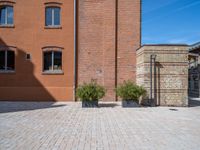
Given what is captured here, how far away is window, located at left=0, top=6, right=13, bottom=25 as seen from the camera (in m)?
20.6

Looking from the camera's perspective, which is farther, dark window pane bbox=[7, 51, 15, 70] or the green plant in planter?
dark window pane bbox=[7, 51, 15, 70]

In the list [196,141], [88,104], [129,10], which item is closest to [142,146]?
[196,141]

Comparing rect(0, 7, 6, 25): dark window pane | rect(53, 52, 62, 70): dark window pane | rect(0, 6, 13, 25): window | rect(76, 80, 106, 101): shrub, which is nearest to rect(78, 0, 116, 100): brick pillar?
rect(53, 52, 62, 70): dark window pane

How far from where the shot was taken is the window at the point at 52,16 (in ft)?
67.7

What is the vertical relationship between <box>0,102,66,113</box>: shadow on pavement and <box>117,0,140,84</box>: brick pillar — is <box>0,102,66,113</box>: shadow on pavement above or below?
below

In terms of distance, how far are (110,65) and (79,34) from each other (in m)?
2.89

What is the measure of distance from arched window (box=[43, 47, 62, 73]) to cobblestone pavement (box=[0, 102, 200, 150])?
751 centimetres

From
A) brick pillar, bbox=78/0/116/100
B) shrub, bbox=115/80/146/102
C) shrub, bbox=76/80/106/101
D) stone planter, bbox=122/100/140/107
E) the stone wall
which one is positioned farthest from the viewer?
brick pillar, bbox=78/0/116/100

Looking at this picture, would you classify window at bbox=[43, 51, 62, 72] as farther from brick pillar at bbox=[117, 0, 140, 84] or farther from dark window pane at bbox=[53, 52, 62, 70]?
brick pillar at bbox=[117, 0, 140, 84]

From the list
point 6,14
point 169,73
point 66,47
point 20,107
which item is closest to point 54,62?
point 66,47

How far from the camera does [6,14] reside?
20.6 meters

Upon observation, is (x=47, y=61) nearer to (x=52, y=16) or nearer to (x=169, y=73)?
(x=52, y=16)

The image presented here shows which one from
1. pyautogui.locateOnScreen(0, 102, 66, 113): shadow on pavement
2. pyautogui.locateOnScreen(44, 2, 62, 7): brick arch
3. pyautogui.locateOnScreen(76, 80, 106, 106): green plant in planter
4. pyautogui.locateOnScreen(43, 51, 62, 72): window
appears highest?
pyautogui.locateOnScreen(44, 2, 62, 7): brick arch

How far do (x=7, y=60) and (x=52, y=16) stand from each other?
163 inches
